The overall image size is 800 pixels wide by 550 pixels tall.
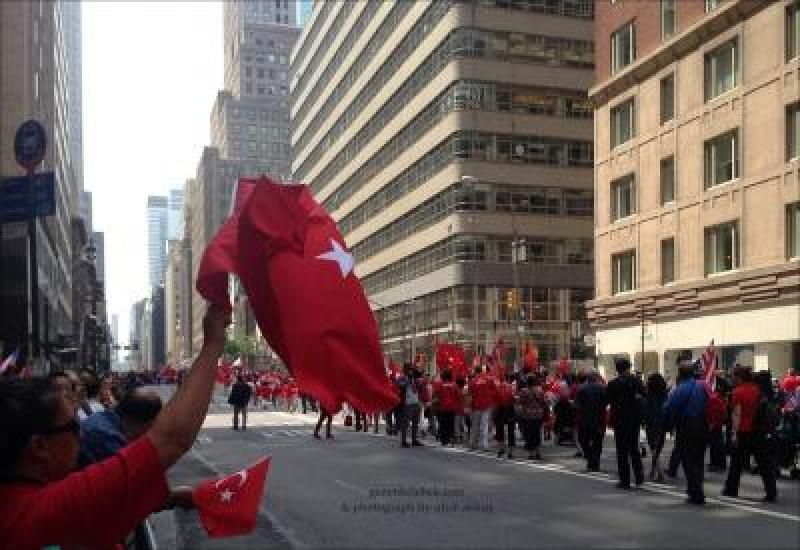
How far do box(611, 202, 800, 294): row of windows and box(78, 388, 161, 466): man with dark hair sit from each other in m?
31.9

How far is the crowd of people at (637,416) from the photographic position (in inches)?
537

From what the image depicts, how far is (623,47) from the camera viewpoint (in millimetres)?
46531

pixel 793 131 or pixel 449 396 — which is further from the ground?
pixel 793 131

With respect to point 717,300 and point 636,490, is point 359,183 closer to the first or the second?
point 717,300

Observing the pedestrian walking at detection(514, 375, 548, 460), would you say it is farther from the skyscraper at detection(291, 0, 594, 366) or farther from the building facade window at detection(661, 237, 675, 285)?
the skyscraper at detection(291, 0, 594, 366)

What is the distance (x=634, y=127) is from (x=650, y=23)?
4.36m

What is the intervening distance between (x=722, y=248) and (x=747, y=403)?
2550cm

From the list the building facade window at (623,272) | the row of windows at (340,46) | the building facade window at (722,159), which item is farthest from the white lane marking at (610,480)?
the row of windows at (340,46)

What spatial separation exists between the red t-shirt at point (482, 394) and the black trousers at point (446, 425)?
166 centimetres

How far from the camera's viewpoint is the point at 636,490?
48.2 feet

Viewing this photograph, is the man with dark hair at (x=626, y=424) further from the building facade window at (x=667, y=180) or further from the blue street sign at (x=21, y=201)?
the building facade window at (x=667, y=180)

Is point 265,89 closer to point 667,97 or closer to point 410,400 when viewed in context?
point 667,97

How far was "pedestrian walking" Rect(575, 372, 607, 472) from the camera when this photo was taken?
666 inches

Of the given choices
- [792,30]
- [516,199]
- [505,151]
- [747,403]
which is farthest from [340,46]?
[747,403]
